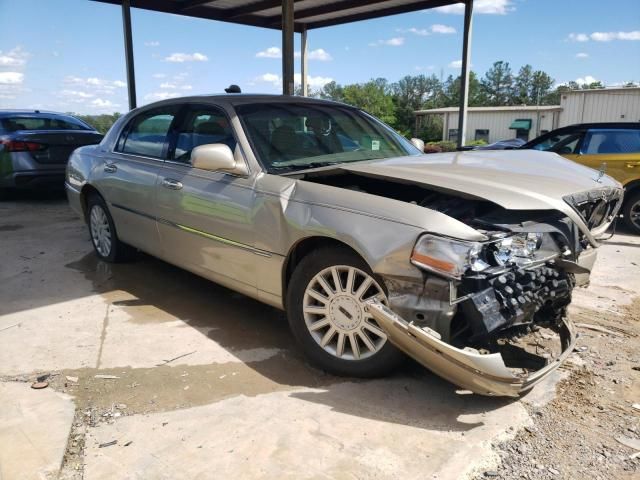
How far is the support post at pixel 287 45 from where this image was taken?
867cm

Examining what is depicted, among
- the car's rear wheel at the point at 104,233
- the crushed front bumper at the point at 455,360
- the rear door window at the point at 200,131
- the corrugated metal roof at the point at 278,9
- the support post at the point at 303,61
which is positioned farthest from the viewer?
the support post at the point at 303,61

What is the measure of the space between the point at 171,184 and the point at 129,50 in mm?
8886

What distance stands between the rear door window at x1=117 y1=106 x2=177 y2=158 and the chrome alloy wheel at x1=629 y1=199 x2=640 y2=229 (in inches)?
255

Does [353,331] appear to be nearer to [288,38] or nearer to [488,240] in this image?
[488,240]

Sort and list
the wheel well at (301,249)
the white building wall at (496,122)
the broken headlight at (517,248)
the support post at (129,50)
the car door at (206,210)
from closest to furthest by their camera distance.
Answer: the broken headlight at (517,248), the wheel well at (301,249), the car door at (206,210), the support post at (129,50), the white building wall at (496,122)

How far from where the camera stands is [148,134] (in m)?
4.73

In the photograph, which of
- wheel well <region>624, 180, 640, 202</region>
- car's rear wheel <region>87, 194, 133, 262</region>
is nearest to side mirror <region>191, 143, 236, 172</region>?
car's rear wheel <region>87, 194, 133, 262</region>

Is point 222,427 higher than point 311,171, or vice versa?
point 311,171

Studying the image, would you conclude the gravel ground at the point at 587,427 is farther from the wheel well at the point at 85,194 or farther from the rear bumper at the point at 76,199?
the rear bumper at the point at 76,199

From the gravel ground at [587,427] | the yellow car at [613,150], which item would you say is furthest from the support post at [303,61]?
the gravel ground at [587,427]

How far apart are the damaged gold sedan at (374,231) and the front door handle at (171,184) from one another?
0.01 meters

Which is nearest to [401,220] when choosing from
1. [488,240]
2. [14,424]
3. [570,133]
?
[488,240]

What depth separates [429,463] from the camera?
238 centimetres

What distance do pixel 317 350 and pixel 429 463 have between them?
3.29 ft
